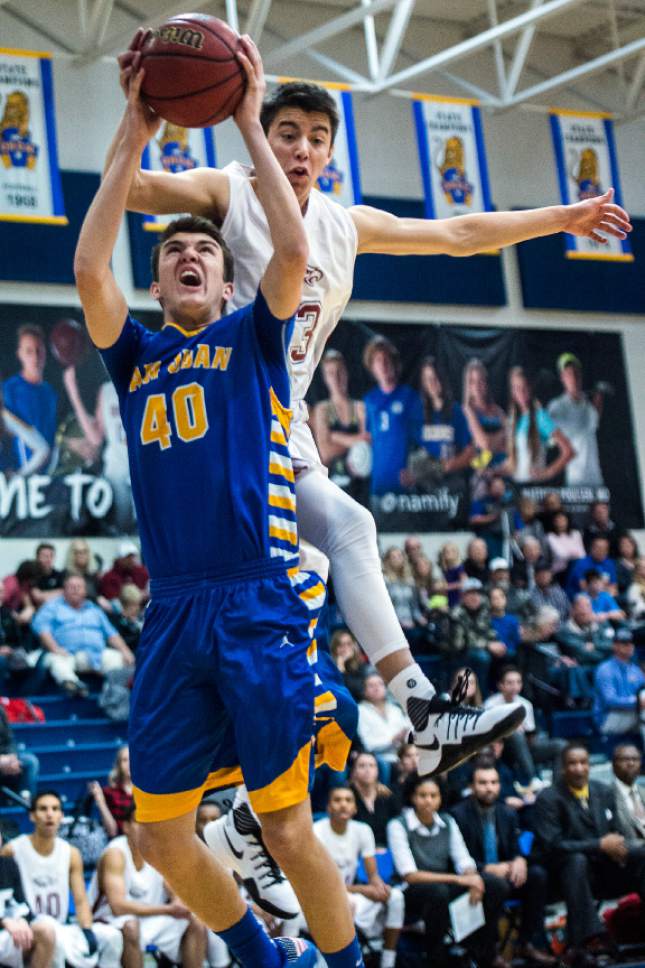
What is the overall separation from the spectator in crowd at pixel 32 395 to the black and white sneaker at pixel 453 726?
12048 millimetres

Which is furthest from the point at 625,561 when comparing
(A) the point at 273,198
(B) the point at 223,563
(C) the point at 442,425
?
(A) the point at 273,198

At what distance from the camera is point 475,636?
14.3 metres

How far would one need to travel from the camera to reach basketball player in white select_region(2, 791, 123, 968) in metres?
9.19

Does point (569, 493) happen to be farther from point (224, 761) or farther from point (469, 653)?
point (224, 761)

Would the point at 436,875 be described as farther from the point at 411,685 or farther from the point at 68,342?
the point at 68,342

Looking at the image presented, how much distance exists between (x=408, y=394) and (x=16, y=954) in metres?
10.9

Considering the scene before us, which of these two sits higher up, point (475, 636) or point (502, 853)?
point (475, 636)

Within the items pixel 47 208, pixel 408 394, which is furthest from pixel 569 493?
pixel 47 208

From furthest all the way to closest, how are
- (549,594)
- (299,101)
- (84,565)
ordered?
(549,594), (84,565), (299,101)

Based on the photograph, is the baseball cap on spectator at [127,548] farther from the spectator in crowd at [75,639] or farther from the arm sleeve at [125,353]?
the arm sleeve at [125,353]

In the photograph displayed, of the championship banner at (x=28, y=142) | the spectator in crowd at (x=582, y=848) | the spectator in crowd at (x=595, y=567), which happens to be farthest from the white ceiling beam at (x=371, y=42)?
the spectator in crowd at (x=582, y=848)

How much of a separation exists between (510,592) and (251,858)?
11272mm

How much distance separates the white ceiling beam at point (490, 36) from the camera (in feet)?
51.2

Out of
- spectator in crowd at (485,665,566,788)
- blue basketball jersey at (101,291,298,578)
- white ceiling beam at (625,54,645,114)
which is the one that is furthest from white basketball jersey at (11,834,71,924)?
white ceiling beam at (625,54,645,114)
